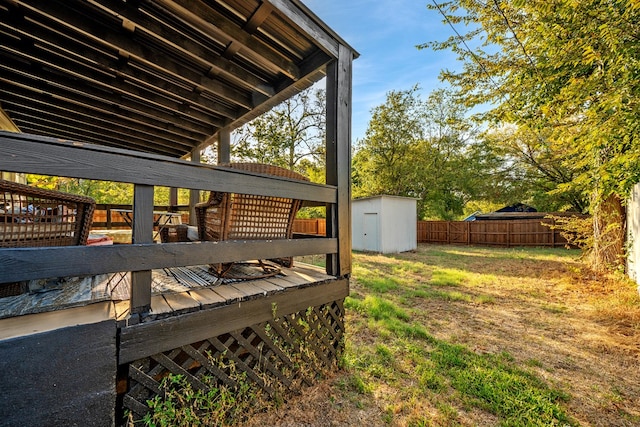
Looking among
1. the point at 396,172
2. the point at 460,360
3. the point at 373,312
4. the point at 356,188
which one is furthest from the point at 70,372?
the point at 356,188

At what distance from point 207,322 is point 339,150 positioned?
173cm

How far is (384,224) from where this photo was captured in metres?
11.3

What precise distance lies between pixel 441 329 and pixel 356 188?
50.8ft

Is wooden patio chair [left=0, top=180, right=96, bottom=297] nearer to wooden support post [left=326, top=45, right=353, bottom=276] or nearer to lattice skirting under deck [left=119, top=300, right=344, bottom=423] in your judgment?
lattice skirting under deck [left=119, top=300, right=344, bottom=423]

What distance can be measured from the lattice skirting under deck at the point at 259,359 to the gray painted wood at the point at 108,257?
1.67ft

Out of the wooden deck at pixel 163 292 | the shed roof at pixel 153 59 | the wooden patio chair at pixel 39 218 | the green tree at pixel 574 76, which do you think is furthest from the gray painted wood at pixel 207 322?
the green tree at pixel 574 76

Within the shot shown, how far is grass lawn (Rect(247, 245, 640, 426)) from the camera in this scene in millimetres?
2057

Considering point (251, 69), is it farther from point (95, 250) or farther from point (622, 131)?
point (622, 131)

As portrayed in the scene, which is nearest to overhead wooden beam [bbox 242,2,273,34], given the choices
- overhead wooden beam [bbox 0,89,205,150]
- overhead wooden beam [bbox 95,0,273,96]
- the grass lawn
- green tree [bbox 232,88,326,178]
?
overhead wooden beam [bbox 95,0,273,96]

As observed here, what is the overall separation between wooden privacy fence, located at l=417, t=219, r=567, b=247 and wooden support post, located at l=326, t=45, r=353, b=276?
45.0ft

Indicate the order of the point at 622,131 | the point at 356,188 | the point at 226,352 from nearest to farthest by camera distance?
the point at 226,352 → the point at 622,131 → the point at 356,188

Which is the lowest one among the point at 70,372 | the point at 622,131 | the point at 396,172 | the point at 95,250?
the point at 70,372

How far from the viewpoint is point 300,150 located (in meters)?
12.8

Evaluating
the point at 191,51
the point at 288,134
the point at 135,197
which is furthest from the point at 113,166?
the point at 288,134
